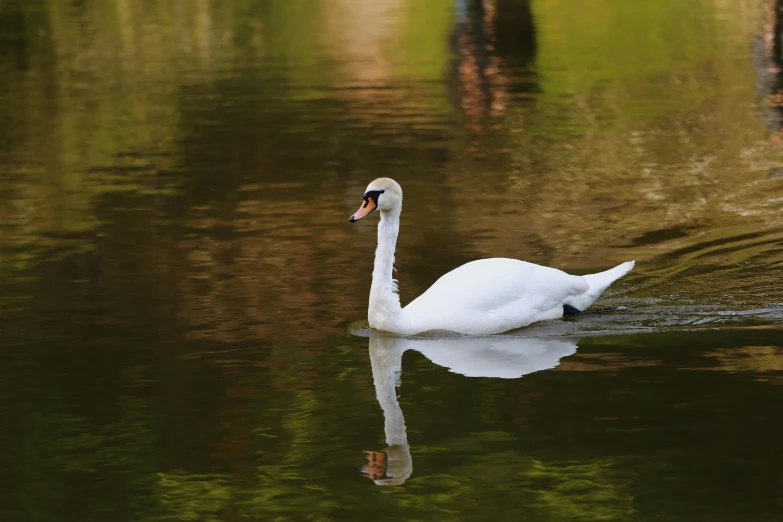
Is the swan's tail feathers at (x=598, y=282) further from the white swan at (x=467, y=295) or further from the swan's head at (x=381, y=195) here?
the swan's head at (x=381, y=195)

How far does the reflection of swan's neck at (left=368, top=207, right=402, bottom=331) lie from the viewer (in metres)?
11.2

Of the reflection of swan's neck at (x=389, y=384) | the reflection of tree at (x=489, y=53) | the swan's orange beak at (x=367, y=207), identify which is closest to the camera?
the reflection of swan's neck at (x=389, y=384)

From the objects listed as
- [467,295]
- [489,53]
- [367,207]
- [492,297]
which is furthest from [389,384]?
[489,53]

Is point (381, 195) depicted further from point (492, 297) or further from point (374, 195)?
point (492, 297)

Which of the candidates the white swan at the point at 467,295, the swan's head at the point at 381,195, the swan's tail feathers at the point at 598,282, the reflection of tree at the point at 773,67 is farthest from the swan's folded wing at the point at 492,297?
the reflection of tree at the point at 773,67

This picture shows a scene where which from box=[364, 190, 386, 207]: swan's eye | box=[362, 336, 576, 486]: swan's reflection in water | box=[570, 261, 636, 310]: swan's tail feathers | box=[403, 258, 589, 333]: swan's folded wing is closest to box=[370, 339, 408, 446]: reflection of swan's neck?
box=[362, 336, 576, 486]: swan's reflection in water

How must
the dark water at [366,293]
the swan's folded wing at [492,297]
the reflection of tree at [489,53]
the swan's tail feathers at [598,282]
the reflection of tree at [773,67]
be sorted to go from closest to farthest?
the dark water at [366,293] < the swan's folded wing at [492,297] < the swan's tail feathers at [598,282] < the reflection of tree at [773,67] < the reflection of tree at [489,53]

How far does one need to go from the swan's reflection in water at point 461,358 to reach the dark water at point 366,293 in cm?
4

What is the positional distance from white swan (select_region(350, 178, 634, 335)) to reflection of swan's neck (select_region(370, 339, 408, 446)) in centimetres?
31

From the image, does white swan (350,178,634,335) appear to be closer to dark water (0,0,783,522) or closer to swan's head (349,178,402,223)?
swan's head (349,178,402,223)

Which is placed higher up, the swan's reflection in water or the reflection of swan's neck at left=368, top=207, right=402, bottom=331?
the reflection of swan's neck at left=368, top=207, right=402, bottom=331

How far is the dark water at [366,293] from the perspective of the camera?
812 centimetres

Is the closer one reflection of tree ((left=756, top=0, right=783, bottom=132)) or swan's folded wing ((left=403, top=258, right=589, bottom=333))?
swan's folded wing ((left=403, top=258, right=589, bottom=333))

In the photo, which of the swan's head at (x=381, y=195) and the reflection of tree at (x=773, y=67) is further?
the reflection of tree at (x=773, y=67)
